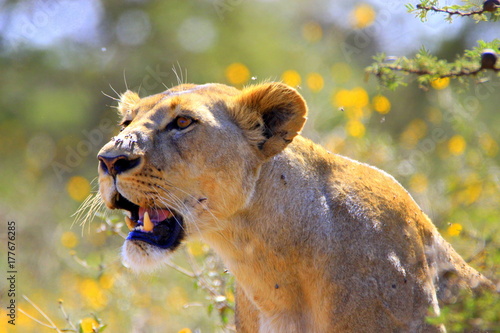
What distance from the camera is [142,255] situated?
3650 mm

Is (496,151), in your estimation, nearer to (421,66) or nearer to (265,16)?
(421,66)

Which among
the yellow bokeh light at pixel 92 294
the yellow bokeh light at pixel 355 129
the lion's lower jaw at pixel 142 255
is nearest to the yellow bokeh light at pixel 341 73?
the yellow bokeh light at pixel 355 129


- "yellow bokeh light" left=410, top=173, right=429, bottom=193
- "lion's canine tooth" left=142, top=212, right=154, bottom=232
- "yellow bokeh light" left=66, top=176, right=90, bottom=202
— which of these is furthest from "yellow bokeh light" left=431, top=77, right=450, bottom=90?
"yellow bokeh light" left=66, top=176, right=90, bottom=202

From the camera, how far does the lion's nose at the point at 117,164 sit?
3473 millimetres

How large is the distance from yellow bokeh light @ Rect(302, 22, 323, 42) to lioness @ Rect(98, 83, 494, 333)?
35.8 ft

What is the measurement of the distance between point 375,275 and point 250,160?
3.11 feet

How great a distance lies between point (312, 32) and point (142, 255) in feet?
40.1

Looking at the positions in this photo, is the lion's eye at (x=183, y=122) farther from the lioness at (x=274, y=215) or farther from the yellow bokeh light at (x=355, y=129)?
the yellow bokeh light at (x=355, y=129)

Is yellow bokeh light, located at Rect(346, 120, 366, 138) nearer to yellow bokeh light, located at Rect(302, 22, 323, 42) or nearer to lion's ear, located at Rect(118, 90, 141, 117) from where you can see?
lion's ear, located at Rect(118, 90, 141, 117)

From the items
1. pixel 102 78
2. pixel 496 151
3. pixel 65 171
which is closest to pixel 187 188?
pixel 496 151

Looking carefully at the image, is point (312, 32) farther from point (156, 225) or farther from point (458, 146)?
point (156, 225)

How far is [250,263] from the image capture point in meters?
3.75

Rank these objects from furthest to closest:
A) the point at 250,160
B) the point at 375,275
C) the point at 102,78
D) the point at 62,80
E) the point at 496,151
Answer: the point at 62,80 → the point at 102,78 → the point at 496,151 → the point at 250,160 → the point at 375,275

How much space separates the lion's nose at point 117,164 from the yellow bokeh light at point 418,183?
17.8ft
